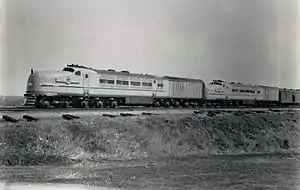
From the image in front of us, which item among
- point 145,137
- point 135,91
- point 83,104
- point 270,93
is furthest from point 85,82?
point 270,93

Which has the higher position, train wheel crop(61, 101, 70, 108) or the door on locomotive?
the door on locomotive

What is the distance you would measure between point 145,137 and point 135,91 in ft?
0.63

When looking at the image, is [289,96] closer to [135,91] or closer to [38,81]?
[135,91]

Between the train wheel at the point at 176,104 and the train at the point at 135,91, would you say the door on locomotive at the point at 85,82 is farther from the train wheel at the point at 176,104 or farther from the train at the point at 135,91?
the train wheel at the point at 176,104

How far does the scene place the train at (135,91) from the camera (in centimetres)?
182

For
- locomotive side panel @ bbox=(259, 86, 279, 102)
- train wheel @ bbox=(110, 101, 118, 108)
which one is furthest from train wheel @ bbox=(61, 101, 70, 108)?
locomotive side panel @ bbox=(259, 86, 279, 102)

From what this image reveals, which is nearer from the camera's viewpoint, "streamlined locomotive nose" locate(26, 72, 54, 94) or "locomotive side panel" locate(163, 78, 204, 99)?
"streamlined locomotive nose" locate(26, 72, 54, 94)

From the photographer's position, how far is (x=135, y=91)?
74.7 inches

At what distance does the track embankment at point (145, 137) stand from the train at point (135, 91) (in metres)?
0.06

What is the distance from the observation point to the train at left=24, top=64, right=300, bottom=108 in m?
1.82

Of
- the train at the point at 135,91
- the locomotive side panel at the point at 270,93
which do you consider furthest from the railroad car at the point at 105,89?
the locomotive side panel at the point at 270,93

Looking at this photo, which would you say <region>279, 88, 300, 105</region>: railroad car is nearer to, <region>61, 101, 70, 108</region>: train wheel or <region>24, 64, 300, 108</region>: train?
<region>24, 64, 300, 108</region>: train

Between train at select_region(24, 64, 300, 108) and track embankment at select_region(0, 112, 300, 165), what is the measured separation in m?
0.06

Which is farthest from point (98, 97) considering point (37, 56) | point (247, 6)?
point (247, 6)
